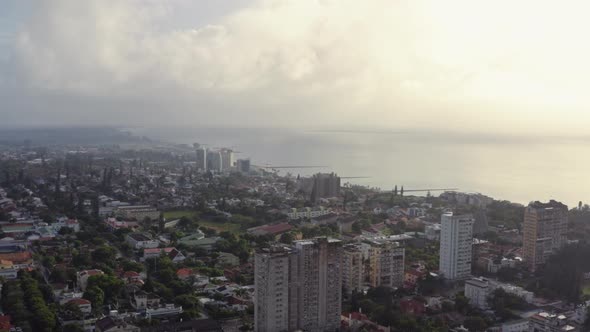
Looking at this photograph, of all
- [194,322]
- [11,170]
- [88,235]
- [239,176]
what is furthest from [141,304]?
[11,170]

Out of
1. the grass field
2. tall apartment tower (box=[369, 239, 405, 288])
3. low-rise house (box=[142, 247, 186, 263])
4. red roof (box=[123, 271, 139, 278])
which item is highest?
tall apartment tower (box=[369, 239, 405, 288])

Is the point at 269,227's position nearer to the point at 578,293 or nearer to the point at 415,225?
the point at 415,225

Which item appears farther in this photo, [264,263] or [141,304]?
[141,304]

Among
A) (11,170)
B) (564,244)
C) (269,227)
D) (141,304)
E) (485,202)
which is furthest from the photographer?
(11,170)

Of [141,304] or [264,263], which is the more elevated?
[264,263]

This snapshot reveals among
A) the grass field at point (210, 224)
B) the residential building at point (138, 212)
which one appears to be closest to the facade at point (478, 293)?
the grass field at point (210, 224)

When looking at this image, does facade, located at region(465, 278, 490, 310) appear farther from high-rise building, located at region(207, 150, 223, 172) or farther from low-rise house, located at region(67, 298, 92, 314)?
high-rise building, located at region(207, 150, 223, 172)

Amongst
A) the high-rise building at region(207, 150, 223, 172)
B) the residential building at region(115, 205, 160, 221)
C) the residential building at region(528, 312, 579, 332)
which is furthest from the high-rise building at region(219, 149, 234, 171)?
the residential building at region(528, 312, 579, 332)

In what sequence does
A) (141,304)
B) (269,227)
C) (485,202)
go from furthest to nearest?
(485,202) → (269,227) → (141,304)
